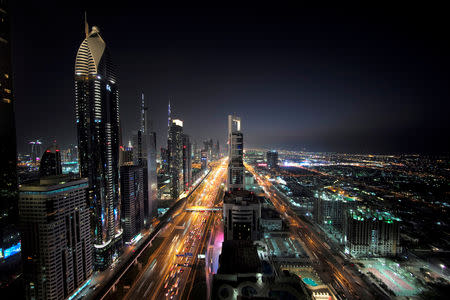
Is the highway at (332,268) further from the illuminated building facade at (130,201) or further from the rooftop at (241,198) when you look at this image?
the illuminated building facade at (130,201)

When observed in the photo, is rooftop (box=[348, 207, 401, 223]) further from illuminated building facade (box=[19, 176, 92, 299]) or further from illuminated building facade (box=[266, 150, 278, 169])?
illuminated building facade (box=[266, 150, 278, 169])

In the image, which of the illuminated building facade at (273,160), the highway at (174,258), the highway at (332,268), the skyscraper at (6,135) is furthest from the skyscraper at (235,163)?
the illuminated building facade at (273,160)

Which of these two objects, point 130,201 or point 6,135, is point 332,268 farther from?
point 6,135

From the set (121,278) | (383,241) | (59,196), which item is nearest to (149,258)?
(121,278)

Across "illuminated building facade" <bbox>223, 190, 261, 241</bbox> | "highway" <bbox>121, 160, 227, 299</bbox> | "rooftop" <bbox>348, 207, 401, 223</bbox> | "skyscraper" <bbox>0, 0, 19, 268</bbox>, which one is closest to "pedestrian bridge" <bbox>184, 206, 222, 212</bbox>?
"highway" <bbox>121, 160, 227, 299</bbox>

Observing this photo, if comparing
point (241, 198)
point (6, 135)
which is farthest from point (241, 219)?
point (6, 135)
